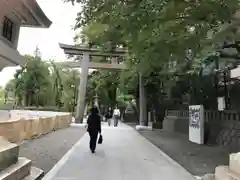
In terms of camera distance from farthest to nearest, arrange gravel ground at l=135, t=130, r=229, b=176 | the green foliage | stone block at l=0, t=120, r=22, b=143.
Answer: the green foliage < stone block at l=0, t=120, r=22, b=143 < gravel ground at l=135, t=130, r=229, b=176

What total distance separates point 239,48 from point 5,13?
28.9 ft

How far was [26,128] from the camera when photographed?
15320 millimetres

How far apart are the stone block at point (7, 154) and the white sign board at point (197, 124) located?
10696 mm

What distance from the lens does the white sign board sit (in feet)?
52.5

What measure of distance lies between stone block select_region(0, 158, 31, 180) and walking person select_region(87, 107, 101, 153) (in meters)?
5.61

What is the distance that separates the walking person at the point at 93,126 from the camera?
42.0 feet

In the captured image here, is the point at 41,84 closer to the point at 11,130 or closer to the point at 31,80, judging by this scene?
the point at 31,80

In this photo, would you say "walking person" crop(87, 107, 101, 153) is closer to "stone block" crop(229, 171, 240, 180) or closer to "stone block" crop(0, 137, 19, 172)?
"stone block" crop(0, 137, 19, 172)

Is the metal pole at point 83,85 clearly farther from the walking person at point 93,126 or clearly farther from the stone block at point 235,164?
the stone block at point 235,164

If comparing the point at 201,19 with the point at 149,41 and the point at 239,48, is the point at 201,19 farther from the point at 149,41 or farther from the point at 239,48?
the point at 239,48

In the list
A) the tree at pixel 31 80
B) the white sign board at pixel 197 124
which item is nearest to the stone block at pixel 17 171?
the white sign board at pixel 197 124

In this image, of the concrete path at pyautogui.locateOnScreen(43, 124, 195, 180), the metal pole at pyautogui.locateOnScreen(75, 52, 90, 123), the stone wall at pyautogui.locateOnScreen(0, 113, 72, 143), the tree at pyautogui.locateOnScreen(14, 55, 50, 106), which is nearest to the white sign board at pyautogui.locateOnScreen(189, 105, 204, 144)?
the concrete path at pyautogui.locateOnScreen(43, 124, 195, 180)

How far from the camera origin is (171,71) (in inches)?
829

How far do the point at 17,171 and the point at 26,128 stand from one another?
9356 mm
